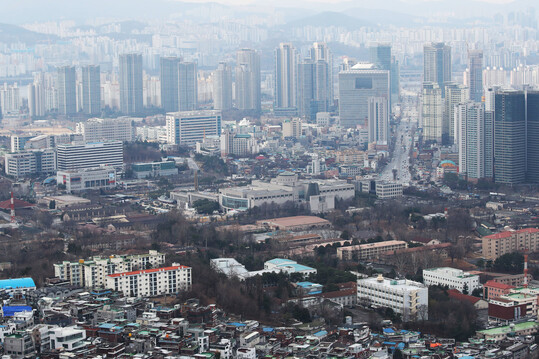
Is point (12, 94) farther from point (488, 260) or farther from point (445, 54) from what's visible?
point (488, 260)

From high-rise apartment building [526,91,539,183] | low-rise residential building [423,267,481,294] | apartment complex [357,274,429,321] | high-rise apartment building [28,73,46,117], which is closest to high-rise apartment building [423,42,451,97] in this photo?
high-rise apartment building [28,73,46,117]

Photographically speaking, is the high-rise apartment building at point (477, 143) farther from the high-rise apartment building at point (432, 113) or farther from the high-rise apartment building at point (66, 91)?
the high-rise apartment building at point (66, 91)

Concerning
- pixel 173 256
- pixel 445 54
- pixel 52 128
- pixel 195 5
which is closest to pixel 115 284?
pixel 173 256

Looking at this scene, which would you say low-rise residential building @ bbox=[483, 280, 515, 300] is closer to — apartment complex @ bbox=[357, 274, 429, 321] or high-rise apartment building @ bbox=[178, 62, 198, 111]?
apartment complex @ bbox=[357, 274, 429, 321]

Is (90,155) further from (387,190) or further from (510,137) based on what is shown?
(510,137)

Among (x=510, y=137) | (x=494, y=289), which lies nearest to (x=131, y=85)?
(x=510, y=137)
